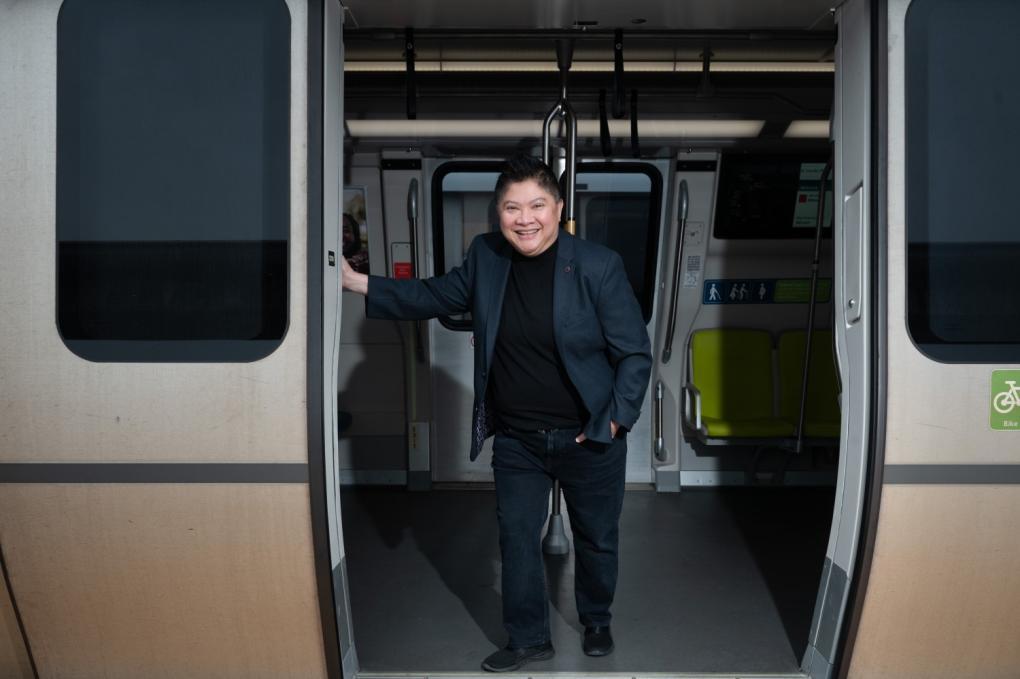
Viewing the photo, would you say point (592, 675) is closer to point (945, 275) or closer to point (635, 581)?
point (635, 581)

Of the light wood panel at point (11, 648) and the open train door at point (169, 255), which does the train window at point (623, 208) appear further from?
the light wood panel at point (11, 648)

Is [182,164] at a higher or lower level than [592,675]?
higher

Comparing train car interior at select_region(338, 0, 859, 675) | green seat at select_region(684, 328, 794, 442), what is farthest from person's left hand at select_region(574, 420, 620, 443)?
green seat at select_region(684, 328, 794, 442)

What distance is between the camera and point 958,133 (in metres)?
2.80

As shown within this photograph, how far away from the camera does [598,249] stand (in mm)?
3129

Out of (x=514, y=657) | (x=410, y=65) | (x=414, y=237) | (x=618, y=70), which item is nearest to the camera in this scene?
(x=514, y=657)

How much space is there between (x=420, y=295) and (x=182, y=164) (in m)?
0.90

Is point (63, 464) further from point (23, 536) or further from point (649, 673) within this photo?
point (649, 673)

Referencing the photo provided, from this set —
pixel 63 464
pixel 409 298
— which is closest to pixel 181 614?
pixel 63 464

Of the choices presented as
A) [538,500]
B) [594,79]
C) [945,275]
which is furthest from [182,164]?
[594,79]

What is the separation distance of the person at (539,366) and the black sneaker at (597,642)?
0.17 m

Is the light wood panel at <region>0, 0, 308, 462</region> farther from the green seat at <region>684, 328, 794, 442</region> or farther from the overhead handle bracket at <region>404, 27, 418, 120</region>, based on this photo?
the green seat at <region>684, 328, 794, 442</region>

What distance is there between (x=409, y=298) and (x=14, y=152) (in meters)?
1.29

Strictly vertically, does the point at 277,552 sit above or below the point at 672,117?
below
